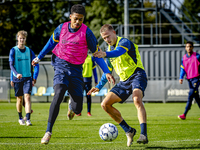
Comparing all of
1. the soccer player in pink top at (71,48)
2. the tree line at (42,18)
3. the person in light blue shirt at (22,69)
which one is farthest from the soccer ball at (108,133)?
the tree line at (42,18)

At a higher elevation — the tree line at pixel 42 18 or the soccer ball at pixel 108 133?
the tree line at pixel 42 18

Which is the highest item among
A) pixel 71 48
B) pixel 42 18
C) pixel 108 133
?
pixel 42 18

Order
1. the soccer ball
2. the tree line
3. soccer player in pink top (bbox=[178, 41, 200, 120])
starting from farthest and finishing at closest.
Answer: the tree line < soccer player in pink top (bbox=[178, 41, 200, 120]) < the soccer ball

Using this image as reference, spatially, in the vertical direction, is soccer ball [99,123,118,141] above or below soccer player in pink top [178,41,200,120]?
below

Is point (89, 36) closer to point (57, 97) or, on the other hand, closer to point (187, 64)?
point (57, 97)

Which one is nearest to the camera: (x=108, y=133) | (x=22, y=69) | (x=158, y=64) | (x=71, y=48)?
(x=71, y=48)

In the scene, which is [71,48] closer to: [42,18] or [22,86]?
[22,86]

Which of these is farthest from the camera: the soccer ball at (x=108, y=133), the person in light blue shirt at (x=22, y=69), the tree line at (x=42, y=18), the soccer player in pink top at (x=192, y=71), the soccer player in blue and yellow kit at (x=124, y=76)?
the tree line at (x=42, y=18)

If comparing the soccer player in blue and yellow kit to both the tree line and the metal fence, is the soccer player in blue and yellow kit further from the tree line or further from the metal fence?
the tree line

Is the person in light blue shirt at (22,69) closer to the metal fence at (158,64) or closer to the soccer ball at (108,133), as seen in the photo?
the soccer ball at (108,133)

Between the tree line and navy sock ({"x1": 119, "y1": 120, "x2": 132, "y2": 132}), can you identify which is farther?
the tree line

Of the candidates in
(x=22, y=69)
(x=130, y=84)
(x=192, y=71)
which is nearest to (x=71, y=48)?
(x=130, y=84)

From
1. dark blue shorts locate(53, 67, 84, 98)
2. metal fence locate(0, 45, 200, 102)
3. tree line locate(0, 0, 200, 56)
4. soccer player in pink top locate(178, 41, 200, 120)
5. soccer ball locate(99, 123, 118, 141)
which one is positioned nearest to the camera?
dark blue shorts locate(53, 67, 84, 98)

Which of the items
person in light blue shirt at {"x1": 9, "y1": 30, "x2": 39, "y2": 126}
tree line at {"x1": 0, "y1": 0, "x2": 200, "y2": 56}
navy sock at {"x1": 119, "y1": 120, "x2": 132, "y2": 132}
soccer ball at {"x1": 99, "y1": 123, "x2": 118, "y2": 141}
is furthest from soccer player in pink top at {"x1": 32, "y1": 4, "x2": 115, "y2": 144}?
tree line at {"x1": 0, "y1": 0, "x2": 200, "y2": 56}
